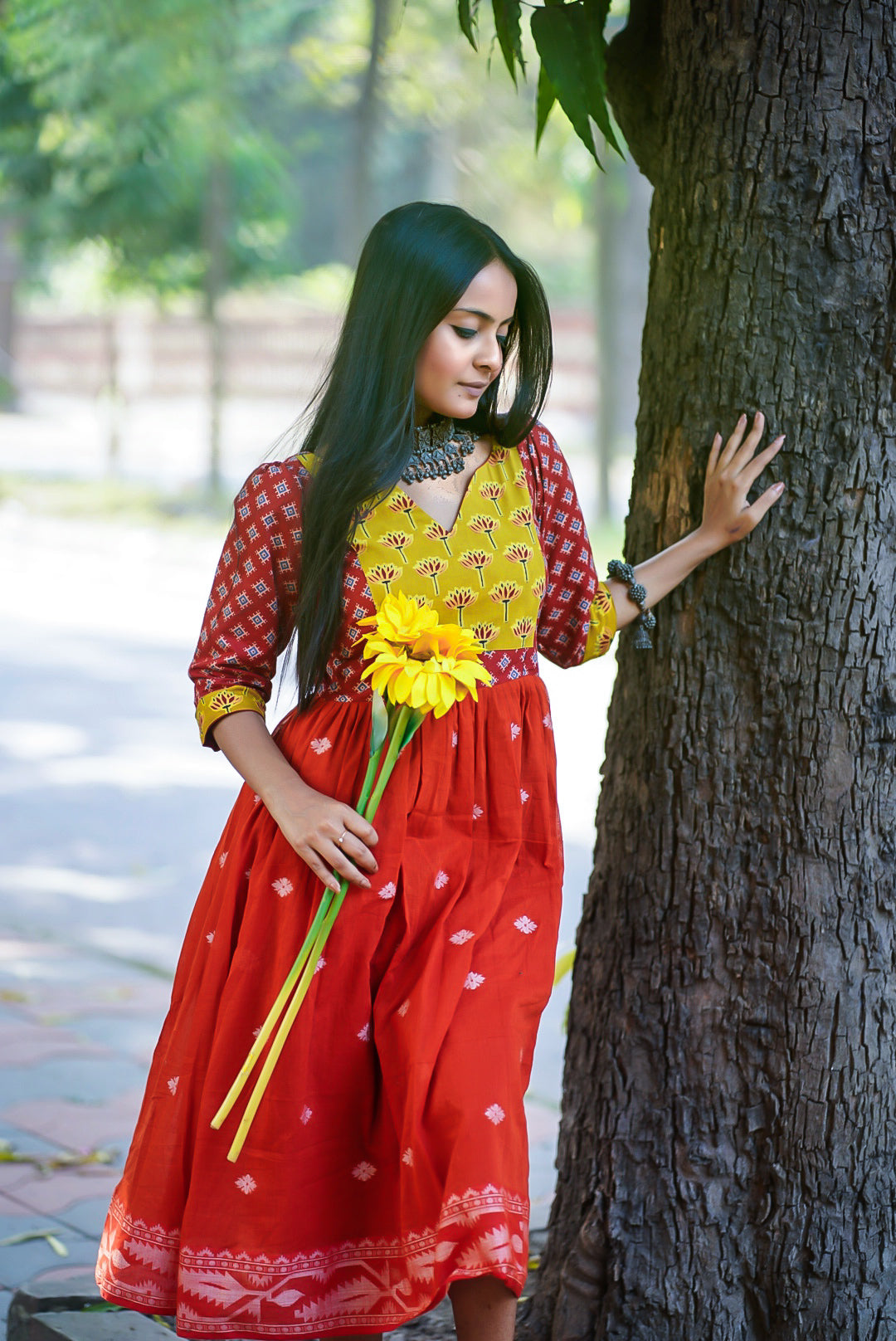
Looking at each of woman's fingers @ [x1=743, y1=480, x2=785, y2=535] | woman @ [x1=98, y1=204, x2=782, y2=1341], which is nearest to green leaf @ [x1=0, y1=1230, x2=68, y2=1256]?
woman @ [x1=98, y1=204, x2=782, y2=1341]

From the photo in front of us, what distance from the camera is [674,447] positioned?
2.31m

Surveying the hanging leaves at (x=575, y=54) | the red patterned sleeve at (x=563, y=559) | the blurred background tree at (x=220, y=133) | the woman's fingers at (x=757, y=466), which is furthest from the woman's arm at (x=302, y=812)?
the blurred background tree at (x=220, y=133)

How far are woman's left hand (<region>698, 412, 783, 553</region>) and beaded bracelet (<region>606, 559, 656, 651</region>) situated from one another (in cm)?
13

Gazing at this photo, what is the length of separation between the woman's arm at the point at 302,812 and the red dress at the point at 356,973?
0.04m

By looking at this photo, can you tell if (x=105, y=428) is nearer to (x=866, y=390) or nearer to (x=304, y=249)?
(x=304, y=249)

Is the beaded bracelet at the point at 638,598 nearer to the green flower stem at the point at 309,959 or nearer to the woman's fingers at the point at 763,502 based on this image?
the woman's fingers at the point at 763,502

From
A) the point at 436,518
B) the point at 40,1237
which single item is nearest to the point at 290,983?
the point at 436,518

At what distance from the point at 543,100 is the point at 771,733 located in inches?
41.1

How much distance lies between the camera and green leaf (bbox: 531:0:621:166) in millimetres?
2234

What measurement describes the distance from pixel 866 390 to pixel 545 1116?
88.1 inches

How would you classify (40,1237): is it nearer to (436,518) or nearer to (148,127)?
(436,518)

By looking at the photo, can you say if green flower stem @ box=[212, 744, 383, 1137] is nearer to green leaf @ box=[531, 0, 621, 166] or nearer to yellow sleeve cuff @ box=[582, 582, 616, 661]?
yellow sleeve cuff @ box=[582, 582, 616, 661]

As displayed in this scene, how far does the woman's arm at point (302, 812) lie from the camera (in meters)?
2.04

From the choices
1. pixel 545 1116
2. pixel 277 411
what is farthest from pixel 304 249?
pixel 545 1116
